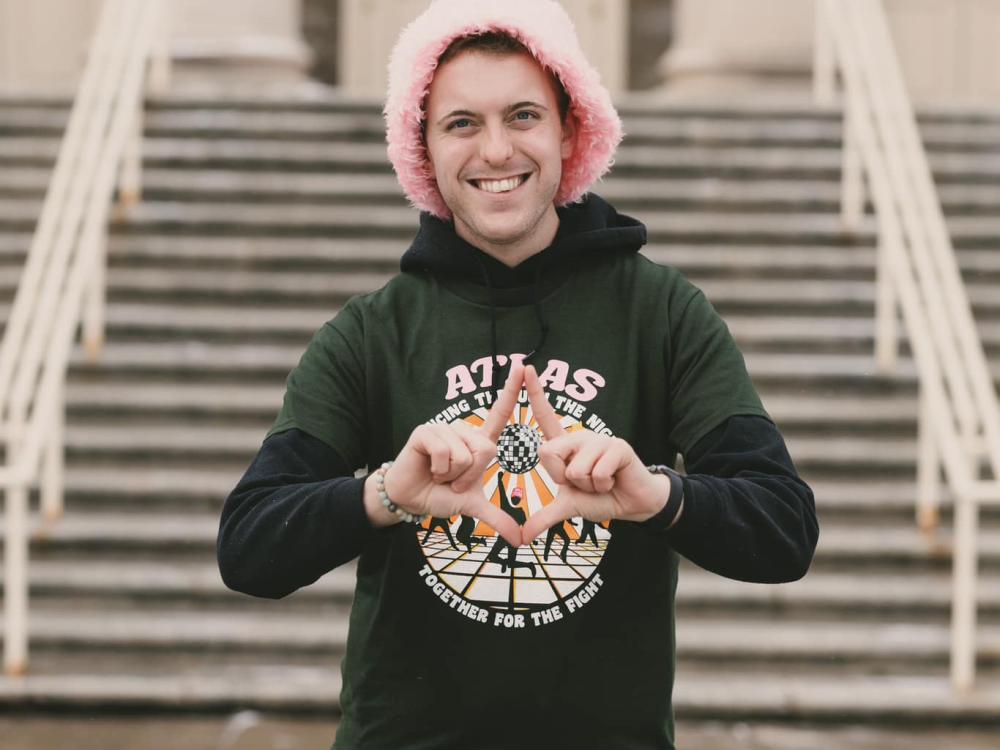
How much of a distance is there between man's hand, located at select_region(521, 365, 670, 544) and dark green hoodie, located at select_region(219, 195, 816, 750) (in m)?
0.14

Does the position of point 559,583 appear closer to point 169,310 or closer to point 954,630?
point 954,630

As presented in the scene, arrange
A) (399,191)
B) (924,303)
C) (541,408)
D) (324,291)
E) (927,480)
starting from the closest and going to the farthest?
1. (541,408)
2. (927,480)
3. (924,303)
4. (324,291)
5. (399,191)

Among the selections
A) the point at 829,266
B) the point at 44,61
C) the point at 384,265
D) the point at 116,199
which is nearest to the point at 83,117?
the point at 116,199

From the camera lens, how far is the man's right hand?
6.20 feet

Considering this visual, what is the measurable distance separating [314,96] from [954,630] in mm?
4551

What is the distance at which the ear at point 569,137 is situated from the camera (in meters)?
2.34

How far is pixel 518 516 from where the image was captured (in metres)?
2.15

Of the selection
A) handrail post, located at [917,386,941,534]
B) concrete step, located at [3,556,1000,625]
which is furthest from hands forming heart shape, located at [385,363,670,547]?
handrail post, located at [917,386,941,534]

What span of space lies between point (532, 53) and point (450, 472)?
2.11 feet

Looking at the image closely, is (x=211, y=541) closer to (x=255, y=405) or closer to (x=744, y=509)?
(x=255, y=405)

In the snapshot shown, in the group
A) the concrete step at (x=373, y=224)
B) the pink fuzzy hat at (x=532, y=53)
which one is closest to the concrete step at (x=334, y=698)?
the concrete step at (x=373, y=224)

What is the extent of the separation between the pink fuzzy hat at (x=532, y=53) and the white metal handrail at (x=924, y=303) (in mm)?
3233

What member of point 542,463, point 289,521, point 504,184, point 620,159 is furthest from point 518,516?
point 620,159

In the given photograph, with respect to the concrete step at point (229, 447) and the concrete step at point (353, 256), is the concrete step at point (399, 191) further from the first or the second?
the concrete step at point (229, 447)
